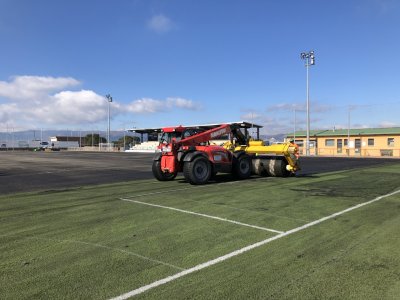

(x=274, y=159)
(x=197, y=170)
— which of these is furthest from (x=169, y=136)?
(x=274, y=159)

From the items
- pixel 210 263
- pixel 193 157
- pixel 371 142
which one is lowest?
pixel 210 263

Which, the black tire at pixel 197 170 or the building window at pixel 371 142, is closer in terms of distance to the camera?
the black tire at pixel 197 170

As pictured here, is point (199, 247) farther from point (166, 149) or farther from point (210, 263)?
point (166, 149)

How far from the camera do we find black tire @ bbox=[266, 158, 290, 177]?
16.5 m

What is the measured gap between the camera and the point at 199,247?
5840mm

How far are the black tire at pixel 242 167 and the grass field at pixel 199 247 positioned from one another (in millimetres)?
5221

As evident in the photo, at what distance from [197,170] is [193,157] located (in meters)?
0.51

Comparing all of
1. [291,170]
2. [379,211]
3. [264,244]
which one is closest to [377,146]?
[291,170]

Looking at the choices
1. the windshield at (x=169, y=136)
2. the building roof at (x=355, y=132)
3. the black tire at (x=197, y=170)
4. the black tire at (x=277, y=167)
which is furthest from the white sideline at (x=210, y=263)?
the building roof at (x=355, y=132)

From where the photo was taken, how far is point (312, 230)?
273 inches

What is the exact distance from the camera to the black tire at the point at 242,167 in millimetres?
15742

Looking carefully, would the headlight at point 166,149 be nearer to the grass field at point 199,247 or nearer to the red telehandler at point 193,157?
the red telehandler at point 193,157

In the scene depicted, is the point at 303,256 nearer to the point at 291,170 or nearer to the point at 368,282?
the point at 368,282

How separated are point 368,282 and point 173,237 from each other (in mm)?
3123
